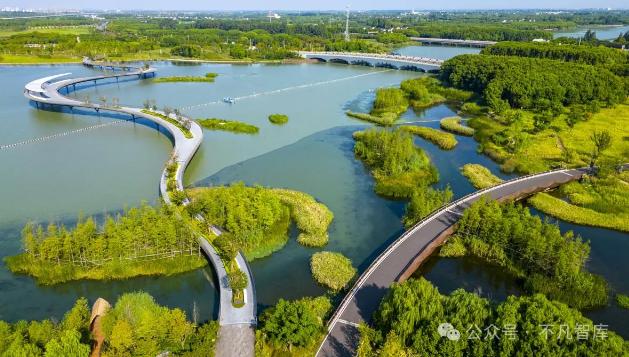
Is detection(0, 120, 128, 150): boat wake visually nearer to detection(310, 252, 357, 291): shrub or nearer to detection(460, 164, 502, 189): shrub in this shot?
detection(310, 252, 357, 291): shrub

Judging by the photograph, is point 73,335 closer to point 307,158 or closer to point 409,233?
point 409,233

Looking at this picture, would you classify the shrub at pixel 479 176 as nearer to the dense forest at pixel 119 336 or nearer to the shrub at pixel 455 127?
the shrub at pixel 455 127

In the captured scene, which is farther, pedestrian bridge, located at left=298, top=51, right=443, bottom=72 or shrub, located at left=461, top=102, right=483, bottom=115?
pedestrian bridge, located at left=298, top=51, right=443, bottom=72

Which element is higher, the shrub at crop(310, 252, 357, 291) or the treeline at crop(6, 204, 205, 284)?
the treeline at crop(6, 204, 205, 284)

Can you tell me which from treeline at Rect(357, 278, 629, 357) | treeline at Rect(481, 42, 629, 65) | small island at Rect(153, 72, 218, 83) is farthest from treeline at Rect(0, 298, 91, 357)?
treeline at Rect(481, 42, 629, 65)

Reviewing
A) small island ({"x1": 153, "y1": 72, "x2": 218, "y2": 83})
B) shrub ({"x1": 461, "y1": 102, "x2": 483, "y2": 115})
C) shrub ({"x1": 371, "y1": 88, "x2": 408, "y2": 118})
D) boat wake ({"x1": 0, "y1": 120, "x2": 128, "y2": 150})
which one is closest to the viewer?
boat wake ({"x1": 0, "y1": 120, "x2": 128, "y2": 150})

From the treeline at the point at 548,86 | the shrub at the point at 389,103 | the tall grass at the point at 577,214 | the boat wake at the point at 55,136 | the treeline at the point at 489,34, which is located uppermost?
the treeline at the point at 489,34

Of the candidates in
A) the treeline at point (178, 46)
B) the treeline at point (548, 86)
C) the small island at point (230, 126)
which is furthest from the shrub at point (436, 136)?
the treeline at point (178, 46)
